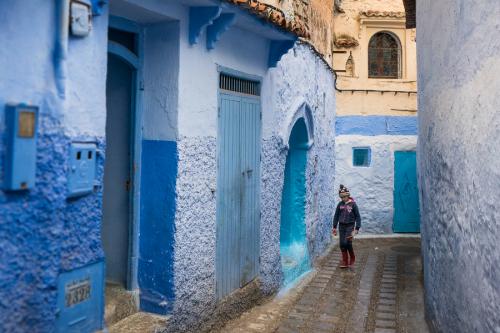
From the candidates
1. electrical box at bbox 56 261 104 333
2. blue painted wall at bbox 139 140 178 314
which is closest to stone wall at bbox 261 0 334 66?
blue painted wall at bbox 139 140 178 314

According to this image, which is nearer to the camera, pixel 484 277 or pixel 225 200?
pixel 484 277

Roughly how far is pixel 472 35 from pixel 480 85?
447 millimetres

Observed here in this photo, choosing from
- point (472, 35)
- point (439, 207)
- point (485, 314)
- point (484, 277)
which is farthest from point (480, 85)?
point (439, 207)

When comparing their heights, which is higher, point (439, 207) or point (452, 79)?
point (452, 79)

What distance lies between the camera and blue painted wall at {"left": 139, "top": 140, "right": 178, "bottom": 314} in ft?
16.1

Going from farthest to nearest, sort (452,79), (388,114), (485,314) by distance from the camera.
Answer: (388,114), (452,79), (485,314)

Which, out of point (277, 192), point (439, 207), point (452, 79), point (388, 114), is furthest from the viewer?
point (388, 114)

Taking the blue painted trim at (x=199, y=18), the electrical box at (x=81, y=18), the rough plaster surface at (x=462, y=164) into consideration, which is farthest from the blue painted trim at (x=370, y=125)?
the electrical box at (x=81, y=18)

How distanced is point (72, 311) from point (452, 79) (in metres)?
3.74

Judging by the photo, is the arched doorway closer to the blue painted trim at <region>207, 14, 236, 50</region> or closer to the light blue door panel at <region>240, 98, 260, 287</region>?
the light blue door panel at <region>240, 98, 260, 287</region>

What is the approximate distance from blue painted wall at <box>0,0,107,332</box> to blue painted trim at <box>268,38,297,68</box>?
3.49m

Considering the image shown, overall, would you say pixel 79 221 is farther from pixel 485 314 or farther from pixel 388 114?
pixel 388 114

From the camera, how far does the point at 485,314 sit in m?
3.78

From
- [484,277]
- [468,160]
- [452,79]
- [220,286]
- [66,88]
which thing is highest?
[452,79]
